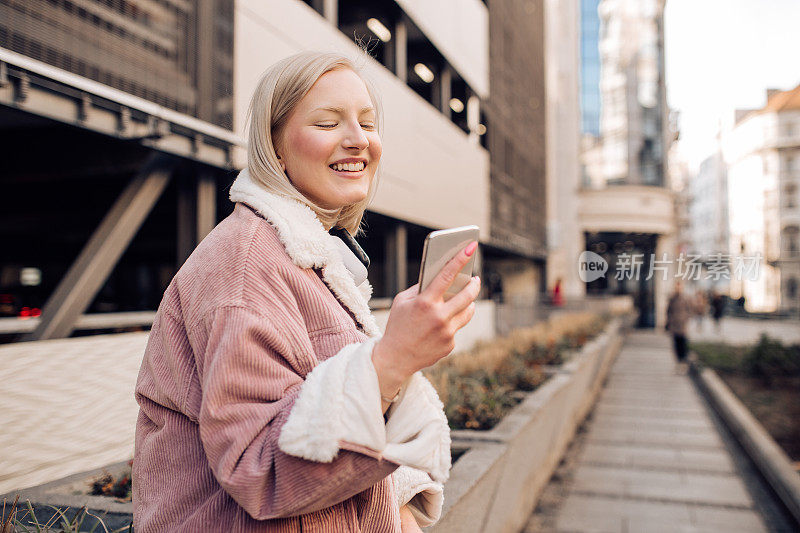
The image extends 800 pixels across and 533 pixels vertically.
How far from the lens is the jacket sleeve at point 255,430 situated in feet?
3.47

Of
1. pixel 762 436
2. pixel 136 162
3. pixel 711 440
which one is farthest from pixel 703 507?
pixel 136 162

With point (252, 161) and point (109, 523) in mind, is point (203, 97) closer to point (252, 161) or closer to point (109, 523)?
point (109, 523)

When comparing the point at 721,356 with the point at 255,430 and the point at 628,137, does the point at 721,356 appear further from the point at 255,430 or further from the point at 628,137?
the point at 628,137

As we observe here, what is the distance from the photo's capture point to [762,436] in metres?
6.97

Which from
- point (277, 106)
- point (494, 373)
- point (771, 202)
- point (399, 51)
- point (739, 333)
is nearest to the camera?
point (277, 106)

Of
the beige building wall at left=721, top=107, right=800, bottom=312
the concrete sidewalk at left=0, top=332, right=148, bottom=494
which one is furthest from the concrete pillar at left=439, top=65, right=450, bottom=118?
the beige building wall at left=721, top=107, right=800, bottom=312

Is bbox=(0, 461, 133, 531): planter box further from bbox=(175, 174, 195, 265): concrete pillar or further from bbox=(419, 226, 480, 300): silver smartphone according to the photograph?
bbox=(175, 174, 195, 265): concrete pillar

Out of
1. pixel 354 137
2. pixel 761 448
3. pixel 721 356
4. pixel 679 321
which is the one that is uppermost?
pixel 354 137

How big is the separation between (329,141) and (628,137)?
33.7 metres

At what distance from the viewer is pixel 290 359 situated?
3.76 feet

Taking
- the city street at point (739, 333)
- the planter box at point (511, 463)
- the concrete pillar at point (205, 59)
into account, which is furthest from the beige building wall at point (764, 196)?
the concrete pillar at point (205, 59)

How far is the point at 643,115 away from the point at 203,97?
3112cm

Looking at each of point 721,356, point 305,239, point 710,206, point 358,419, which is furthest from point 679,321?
point 710,206

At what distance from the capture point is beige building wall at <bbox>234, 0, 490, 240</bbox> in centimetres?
591
